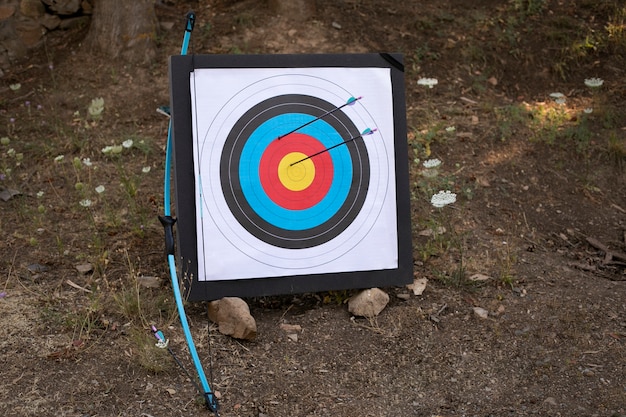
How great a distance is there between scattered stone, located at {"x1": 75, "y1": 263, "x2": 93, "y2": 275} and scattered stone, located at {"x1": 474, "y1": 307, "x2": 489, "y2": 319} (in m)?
1.40

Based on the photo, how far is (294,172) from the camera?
2701 mm

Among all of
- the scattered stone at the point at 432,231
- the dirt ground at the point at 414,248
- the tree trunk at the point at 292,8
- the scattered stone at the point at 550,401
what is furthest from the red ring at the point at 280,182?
the tree trunk at the point at 292,8

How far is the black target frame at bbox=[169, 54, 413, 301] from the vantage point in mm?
2539

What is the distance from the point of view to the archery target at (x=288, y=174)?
8.45ft

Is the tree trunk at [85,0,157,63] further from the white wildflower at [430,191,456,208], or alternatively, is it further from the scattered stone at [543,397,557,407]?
the scattered stone at [543,397,557,407]

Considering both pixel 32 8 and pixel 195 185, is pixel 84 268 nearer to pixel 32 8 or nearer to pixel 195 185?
pixel 195 185

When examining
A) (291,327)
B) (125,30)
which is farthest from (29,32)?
(291,327)

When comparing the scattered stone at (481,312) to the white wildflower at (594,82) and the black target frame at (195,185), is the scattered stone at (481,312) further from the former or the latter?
A: the white wildflower at (594,82)

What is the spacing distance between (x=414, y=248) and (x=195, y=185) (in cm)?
97

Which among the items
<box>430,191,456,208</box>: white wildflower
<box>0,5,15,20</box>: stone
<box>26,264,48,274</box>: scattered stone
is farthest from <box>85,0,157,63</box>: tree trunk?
<box>430,191,456,208</box>: white wildflower

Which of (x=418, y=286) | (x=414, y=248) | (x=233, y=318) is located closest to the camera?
(x=233, y=318)

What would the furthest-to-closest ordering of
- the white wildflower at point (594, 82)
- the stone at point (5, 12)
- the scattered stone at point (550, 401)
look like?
the stone at point (5, 12) → the white wildflower at point (594, 82) → the scattered stone at point (550, 401)

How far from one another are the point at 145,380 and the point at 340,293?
0.81 meters

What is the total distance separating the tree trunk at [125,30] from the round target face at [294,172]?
186 centimetres
